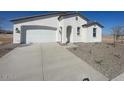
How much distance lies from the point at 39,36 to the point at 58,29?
102 inches

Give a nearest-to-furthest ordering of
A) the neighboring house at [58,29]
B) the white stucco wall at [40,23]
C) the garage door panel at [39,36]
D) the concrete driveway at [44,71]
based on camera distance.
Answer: the concrete driveway at [44,71] → the garage door panel at [39,36] → the neighboring house at [58,29] → the white stucco wall at [40,23]

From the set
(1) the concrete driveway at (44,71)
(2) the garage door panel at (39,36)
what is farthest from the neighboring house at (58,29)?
(1) the concrete driveway at (44,71)

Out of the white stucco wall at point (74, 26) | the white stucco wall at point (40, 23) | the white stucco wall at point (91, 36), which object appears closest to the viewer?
the white stucco wall at point (40, 23)

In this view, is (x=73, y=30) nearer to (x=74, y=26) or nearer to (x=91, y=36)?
(x=74, y=26)

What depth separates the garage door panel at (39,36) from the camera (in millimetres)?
11941

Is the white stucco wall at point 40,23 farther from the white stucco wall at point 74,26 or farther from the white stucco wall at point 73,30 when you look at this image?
the white stucco wall at point 74,26

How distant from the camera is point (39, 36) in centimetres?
1219

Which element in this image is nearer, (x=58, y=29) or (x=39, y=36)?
(x=39, y=36)

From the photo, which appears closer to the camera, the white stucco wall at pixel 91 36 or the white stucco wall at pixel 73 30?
the white stucco wall at pixel 73 30

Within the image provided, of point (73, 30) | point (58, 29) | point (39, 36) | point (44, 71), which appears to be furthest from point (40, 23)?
point (44, 71)
